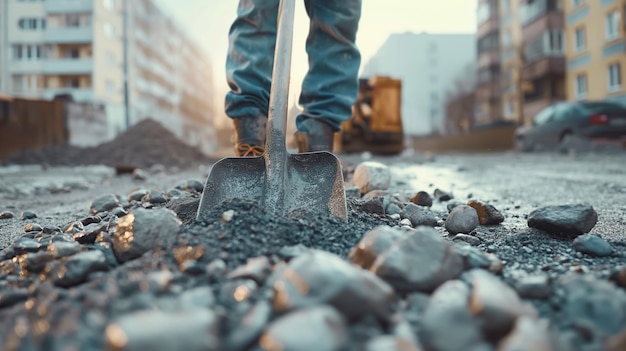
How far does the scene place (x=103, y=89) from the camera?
32844mm

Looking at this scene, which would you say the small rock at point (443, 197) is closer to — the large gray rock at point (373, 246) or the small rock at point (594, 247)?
the small rock at point (594, 247)

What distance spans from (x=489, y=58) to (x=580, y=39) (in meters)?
9.93

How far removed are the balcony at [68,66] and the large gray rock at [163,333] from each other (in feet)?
116

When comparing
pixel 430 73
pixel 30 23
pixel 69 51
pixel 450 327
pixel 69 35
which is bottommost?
pixel 450 327

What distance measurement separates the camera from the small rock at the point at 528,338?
0.64 m

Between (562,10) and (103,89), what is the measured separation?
2806 cm

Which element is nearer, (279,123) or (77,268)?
(77,268)

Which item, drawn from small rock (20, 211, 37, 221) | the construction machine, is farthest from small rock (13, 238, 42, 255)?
the construction machine

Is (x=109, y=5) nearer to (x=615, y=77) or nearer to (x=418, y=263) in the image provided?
(x=615, y=77)

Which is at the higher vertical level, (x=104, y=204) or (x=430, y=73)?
(x=430, y=73)

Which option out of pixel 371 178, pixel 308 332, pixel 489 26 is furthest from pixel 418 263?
pixel 489 26

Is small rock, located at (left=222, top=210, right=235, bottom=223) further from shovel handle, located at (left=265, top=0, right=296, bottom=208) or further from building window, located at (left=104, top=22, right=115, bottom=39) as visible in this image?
building window, located at (left=104, top=22, right=115, bottom=39)

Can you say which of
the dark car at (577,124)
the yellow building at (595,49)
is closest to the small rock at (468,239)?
the dark car at (577,124)

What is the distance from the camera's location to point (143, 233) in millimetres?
1119
